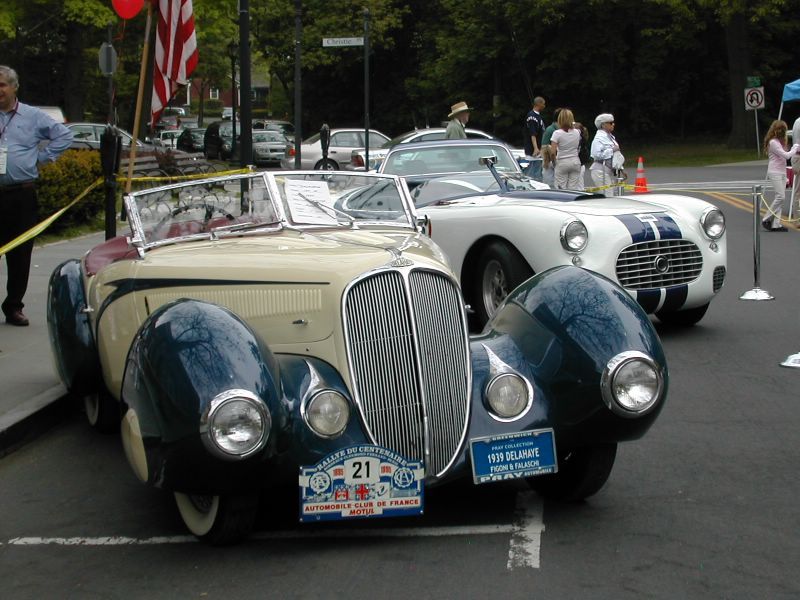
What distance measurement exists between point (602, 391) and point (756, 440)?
1801mm

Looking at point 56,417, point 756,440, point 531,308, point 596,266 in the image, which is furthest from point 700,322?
point 56,417

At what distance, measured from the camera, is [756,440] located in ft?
20.5

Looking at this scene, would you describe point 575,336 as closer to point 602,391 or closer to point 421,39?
point 602,391

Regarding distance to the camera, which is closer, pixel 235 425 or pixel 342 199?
pixel 235 425

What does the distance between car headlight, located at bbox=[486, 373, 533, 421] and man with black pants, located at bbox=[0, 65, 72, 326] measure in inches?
216

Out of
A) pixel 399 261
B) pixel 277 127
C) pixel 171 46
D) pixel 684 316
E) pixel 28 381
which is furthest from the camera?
pixel 277 127

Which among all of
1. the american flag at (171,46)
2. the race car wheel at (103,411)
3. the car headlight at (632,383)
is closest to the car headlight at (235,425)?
the car headlight at (632,383)

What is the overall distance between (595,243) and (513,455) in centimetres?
431

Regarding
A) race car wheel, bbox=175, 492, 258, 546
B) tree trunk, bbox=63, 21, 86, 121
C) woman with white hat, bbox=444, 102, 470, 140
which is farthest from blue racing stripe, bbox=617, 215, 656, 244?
tree trunk, bbox=63, 21, 86, 121

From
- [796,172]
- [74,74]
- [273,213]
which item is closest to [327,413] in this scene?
[273,213]

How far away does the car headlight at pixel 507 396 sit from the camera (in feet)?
16.3

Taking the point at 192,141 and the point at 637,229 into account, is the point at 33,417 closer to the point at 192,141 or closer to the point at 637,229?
the point at 637,229

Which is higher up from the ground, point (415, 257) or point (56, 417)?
point (415, 257)

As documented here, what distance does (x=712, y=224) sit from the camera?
30.6ft
